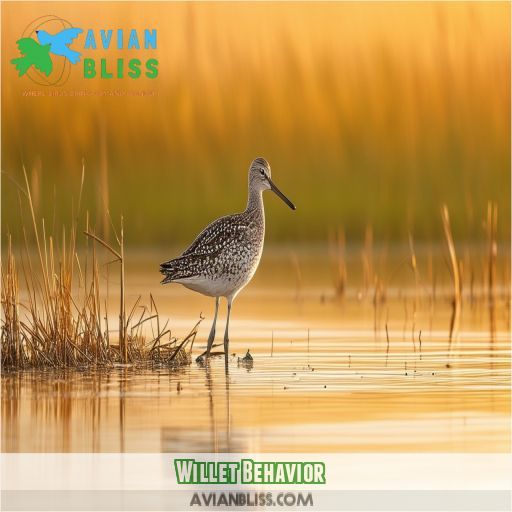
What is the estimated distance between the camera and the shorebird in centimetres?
1345

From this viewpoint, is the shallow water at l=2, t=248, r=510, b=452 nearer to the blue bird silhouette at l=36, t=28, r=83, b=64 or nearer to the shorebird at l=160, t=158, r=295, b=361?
the shorebird at l=160, t=158, r=295, b=361

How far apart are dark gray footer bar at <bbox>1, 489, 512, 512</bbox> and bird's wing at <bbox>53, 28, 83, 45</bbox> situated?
6.74 m

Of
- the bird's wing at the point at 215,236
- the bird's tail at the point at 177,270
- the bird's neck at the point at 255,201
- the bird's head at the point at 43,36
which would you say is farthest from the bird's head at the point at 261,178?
the bird's head at the point at 43,36

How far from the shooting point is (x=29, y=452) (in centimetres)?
924

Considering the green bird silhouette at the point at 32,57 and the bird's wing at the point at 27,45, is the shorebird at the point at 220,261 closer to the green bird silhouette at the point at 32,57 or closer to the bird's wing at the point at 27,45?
the green bird silhouette at the point at 32,57

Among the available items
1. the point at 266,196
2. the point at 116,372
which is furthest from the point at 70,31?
the point at 266,196

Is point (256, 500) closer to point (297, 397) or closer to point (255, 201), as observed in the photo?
point (297, 397)

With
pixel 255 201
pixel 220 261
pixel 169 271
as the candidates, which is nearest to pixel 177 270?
pixel 169 271

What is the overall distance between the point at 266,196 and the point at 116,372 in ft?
56.0

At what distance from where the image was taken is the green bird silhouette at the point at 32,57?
14.4 metres

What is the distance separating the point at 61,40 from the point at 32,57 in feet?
1.03

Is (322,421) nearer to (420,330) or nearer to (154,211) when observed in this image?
(420,330)

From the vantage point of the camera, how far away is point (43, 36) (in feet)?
47.8

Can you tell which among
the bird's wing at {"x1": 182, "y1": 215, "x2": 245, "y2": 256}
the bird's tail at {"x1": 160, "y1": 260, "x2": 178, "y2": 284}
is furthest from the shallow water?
the bird's wing at {"x1": 182, "y1": 215, "x2": 245, "y2": 256}
